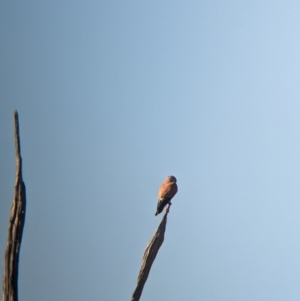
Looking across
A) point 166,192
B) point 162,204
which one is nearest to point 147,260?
point 162,204

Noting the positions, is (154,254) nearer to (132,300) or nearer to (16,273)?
(132,300)

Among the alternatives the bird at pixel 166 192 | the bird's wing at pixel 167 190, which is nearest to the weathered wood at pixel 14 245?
the bird at pixel 166 192

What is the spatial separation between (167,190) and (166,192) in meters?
0.07

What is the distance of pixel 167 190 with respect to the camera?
12.5 m

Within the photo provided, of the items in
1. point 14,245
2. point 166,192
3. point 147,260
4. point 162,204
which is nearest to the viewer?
point 14,245

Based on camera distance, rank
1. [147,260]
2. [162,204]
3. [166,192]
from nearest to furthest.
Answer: [147,260]
[162,204]
[166,192]

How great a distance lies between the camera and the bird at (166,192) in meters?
12.2

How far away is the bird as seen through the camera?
1225 cm

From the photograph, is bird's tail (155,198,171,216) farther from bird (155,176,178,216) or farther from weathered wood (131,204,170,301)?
weathered wood (131,204,170,301)

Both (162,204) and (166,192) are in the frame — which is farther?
(166,192)

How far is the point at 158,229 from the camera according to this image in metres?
9.14

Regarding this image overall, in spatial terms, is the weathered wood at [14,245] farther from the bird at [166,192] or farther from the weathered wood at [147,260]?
the bird at [166,192]

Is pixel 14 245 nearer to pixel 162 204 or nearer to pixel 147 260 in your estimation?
pixel 147 260

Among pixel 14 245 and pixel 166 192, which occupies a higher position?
pixel 166 192
